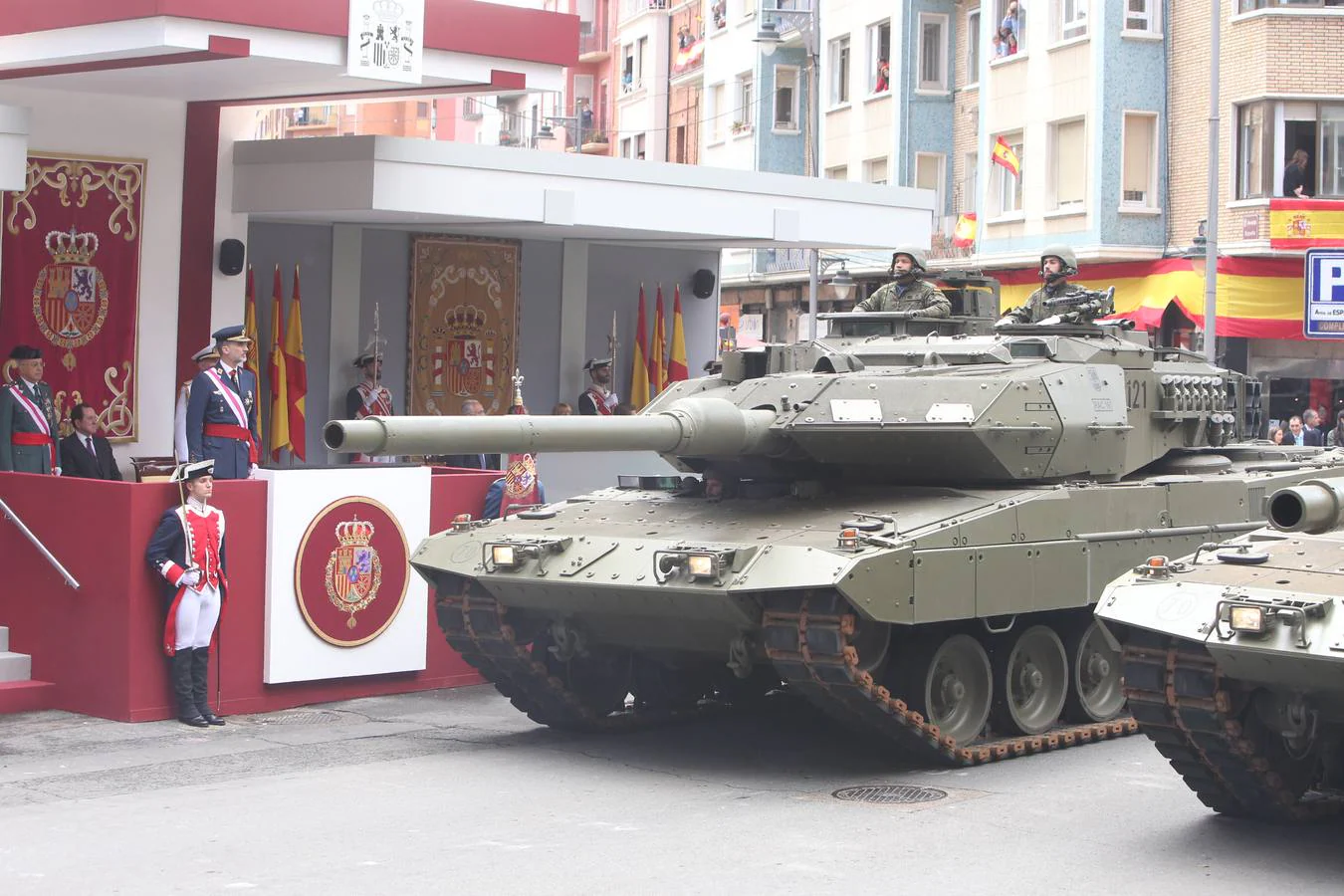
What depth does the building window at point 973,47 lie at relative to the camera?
3797cm

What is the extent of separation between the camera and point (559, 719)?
40.1ft

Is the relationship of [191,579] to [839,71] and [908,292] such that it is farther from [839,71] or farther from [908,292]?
[839,71]

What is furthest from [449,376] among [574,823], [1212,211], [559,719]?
[1212,211]

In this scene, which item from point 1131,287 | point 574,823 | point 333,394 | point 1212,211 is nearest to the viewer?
point 574,823

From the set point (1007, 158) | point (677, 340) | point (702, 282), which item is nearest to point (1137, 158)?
point (1007, 158)

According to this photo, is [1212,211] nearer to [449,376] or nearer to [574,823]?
[449,376]

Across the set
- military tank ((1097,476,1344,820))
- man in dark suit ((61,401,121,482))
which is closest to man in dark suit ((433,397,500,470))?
man in dark suit ((61,401,121,482))

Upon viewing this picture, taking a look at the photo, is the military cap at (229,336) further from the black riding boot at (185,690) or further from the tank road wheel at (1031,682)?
the tank road wheel at (1031,682)

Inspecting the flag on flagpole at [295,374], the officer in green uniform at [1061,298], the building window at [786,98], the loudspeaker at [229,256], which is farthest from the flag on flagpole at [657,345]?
the building window at [786,98]

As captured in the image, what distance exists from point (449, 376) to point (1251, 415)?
303 inches

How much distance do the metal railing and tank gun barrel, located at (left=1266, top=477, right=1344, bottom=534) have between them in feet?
24.1

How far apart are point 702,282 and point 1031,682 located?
9.70 m

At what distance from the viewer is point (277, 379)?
687 inches

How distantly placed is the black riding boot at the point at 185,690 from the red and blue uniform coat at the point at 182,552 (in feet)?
0.25
